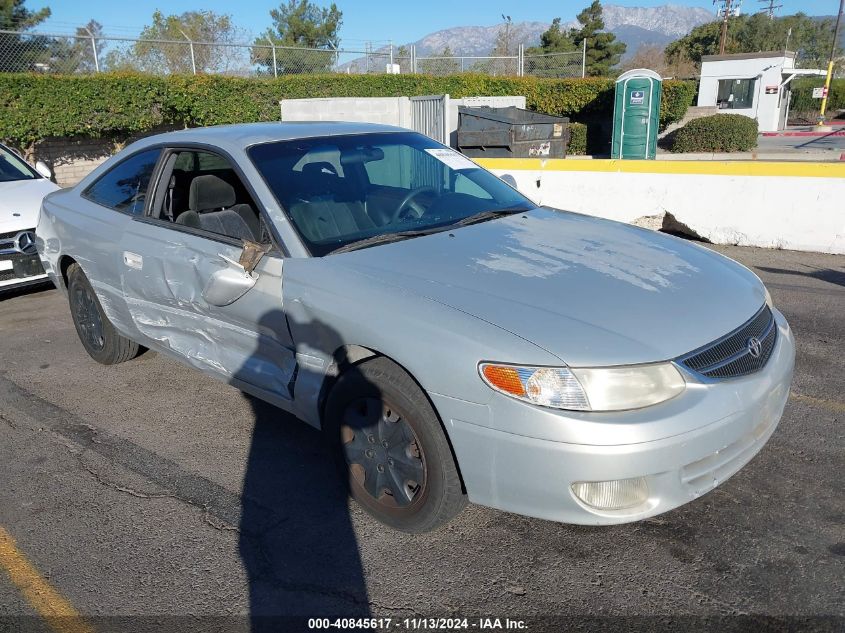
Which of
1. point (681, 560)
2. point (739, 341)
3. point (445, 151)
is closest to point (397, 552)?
point (681, 560)

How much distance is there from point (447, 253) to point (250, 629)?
5.63ft

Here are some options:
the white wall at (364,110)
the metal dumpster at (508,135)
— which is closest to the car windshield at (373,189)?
the white wall at (364,110)

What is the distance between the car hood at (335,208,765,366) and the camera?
253 cm

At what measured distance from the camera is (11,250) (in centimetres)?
661

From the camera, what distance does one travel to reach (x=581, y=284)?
2893 millimetres

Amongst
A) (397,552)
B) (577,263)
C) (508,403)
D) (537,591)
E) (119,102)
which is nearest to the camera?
(508,403)

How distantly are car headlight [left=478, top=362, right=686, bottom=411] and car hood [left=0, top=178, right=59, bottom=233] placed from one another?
5873 millimetres

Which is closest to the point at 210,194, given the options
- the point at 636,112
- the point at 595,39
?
the point at 636,112

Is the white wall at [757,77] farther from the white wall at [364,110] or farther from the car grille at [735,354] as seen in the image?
the car grille at [735,354]

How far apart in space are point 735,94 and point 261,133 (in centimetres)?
3757

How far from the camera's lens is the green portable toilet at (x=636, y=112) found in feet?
58.6

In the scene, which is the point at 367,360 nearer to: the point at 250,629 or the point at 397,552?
the point at 397,552

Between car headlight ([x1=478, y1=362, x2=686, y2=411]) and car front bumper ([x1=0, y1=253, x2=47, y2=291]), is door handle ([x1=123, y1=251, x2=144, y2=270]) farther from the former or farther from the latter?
car front bumper ([x1=0, y1=253, x2=47, y2=291])

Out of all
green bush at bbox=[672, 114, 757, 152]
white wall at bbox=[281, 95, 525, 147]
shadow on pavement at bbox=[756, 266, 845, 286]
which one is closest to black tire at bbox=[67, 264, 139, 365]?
shadow on pavement at bbox=[756, 266, 845, 286]
